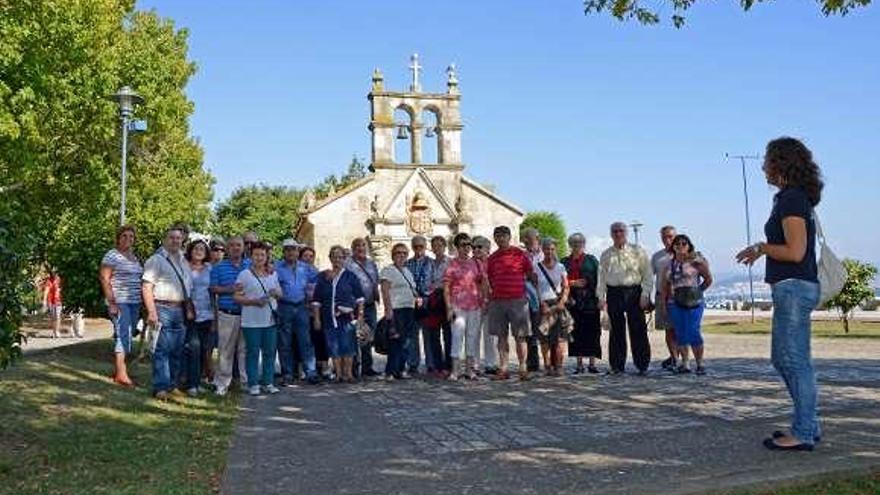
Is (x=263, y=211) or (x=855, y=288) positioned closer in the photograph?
(x=855, y=288)

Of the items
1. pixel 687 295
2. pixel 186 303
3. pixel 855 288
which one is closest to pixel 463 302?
pixel 687 295

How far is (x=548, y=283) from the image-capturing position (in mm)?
10398

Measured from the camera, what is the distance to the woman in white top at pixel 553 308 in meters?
10.3

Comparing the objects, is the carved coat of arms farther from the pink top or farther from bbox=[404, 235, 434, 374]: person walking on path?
the pink top

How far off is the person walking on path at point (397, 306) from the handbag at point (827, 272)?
19.7 ft

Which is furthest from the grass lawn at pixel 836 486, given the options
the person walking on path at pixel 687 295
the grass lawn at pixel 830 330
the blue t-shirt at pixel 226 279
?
the grass lawn at pixel 830 330

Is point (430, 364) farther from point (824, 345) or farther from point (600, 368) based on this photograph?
point (824, 345)

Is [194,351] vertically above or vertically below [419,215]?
below

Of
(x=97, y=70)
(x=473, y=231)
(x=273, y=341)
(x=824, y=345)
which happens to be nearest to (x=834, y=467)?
(x=273, y=341)

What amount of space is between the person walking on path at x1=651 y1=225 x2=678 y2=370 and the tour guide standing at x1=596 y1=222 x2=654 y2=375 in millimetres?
218

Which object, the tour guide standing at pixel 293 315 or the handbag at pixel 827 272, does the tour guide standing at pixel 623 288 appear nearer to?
the tour guide standing at pixel 293 315

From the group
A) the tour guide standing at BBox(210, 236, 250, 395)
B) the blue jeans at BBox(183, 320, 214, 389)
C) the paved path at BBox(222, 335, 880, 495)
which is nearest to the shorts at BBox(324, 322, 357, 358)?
the paved path at BBox(222, 335, 880, 495)

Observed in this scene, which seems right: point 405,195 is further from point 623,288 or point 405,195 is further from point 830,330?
point 623,288

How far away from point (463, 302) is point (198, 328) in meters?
3.23
